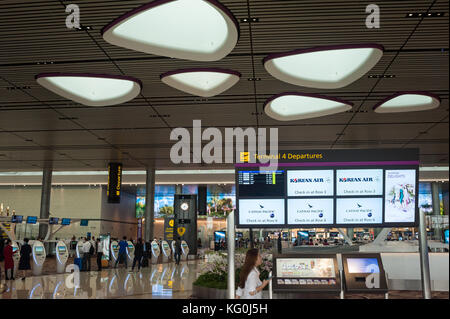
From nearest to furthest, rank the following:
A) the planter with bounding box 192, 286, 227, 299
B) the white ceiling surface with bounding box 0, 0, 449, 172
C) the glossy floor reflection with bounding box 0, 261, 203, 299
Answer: the white ceiling surface with bounding box 0, 0, 449, 172 → the planter with bounding box 192, 286, 227, 299 → the glossy floor reflection with bounding box 0, 261, 203, 299

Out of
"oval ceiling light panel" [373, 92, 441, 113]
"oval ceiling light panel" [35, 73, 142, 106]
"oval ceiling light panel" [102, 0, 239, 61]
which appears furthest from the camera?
"oval ceiling light panel" [373, 92, 441, 113]

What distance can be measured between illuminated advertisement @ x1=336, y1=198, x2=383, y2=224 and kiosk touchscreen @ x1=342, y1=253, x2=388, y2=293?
482 mm

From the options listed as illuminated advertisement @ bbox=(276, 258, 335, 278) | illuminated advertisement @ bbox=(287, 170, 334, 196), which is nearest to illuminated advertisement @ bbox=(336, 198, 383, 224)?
illuminated advertisement @ bbox=(287, 170, 334, 196)

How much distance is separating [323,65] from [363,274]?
6260 mm

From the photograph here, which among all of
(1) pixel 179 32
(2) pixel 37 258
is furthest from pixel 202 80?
(2) pixel 37 258

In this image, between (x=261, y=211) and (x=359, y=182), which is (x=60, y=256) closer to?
(x=261, y=211)

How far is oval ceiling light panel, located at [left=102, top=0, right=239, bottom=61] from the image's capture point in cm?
858

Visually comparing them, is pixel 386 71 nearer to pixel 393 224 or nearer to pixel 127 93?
pixel 393 224

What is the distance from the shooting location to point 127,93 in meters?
12.8

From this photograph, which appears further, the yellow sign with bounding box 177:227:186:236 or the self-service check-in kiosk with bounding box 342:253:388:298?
the yellow sign with bounding box 177:227:186:236

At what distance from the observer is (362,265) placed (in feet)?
20.1

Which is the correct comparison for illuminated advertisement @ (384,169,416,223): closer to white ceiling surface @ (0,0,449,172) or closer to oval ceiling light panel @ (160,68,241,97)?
white ceiling surface @ (0,0,449,172)

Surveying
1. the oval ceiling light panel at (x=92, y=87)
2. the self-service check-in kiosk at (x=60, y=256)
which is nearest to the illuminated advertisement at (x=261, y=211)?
the oval ceiling light panel at (x=92, y=87)

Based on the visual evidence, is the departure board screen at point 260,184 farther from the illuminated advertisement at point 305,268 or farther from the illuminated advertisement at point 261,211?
the illuminated advertisement at point 305,268
